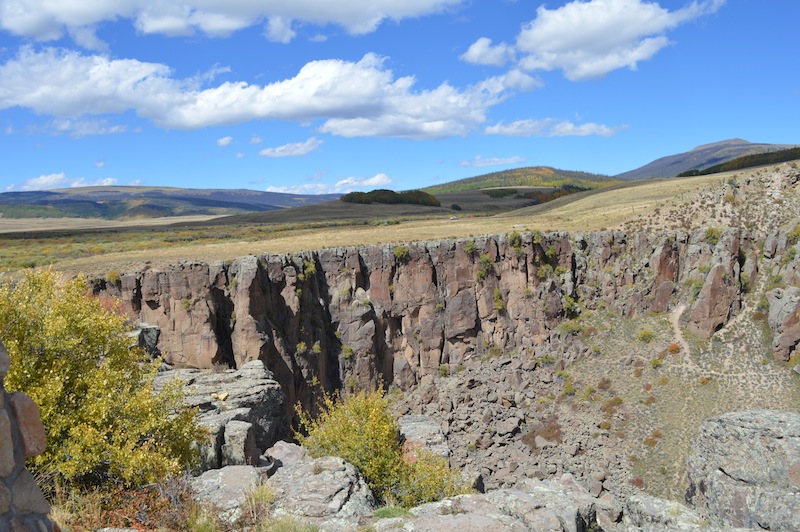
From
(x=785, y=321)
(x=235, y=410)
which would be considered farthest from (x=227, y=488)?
(x=785, y=321)

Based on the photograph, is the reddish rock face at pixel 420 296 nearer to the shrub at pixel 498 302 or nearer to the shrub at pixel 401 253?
the shrub at pixel 498 302

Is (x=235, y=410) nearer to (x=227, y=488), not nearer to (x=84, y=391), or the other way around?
(x=227, y=488)

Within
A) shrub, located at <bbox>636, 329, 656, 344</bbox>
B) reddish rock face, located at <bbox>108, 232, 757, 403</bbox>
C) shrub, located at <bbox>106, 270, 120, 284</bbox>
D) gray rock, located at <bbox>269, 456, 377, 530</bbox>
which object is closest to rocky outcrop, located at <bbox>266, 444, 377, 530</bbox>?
gray rock, located at <bbox>269, 456, 377, 530</bbox>

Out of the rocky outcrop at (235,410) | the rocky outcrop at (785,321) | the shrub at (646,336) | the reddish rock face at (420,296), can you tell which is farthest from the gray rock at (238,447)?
the rocky outcrop at (785,321)

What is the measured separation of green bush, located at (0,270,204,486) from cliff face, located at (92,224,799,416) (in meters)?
26.3

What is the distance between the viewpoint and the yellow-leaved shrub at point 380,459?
22641mm

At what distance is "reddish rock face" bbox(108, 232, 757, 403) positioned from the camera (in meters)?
46.3

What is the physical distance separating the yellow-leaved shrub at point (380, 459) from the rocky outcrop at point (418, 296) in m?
20.3

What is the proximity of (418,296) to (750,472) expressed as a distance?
1262 inches

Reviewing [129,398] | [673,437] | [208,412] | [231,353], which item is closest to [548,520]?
[129,398]

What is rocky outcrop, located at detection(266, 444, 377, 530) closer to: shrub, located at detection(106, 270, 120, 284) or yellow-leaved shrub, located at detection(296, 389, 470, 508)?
yellow-leaved shrub, located at detection(296, 389, 470, 508)

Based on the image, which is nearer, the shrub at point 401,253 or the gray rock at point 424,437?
the gray rock at point 424,437

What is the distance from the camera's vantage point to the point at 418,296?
54.8m

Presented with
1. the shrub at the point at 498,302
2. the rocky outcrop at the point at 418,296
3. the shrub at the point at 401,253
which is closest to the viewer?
the rocky outcrop at the point at 418,296
